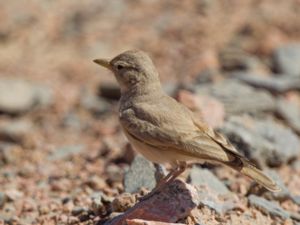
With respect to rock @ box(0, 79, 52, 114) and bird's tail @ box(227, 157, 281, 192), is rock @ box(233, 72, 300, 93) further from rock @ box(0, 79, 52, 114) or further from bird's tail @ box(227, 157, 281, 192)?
bird's tail @ box(227, 157, 281, 192)

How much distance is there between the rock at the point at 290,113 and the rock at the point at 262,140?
1.76 ft

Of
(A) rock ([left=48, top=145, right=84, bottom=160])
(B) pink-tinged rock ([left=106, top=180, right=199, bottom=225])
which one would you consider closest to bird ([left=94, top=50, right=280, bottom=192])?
(B) pink-tinged rock ([left=106, top=180, right=199, bottom=225])

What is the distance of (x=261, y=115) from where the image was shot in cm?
1064

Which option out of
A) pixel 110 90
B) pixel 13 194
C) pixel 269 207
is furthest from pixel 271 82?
pixel 13 194

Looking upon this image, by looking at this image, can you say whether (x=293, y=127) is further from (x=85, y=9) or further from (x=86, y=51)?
(x=85, y=9)

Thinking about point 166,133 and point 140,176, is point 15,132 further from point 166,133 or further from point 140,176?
point 166,133

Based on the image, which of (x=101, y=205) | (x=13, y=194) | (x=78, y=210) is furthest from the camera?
(x=13, y=194)

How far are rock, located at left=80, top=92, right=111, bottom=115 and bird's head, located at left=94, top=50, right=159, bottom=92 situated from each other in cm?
560

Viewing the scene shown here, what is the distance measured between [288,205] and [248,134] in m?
1.46

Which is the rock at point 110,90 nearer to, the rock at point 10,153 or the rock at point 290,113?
the rock at point 10,153

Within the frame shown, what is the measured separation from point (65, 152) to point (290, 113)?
3.37m

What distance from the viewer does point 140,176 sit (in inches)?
300

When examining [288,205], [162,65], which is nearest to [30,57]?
[162,65]

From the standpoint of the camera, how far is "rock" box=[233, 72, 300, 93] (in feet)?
39.0
